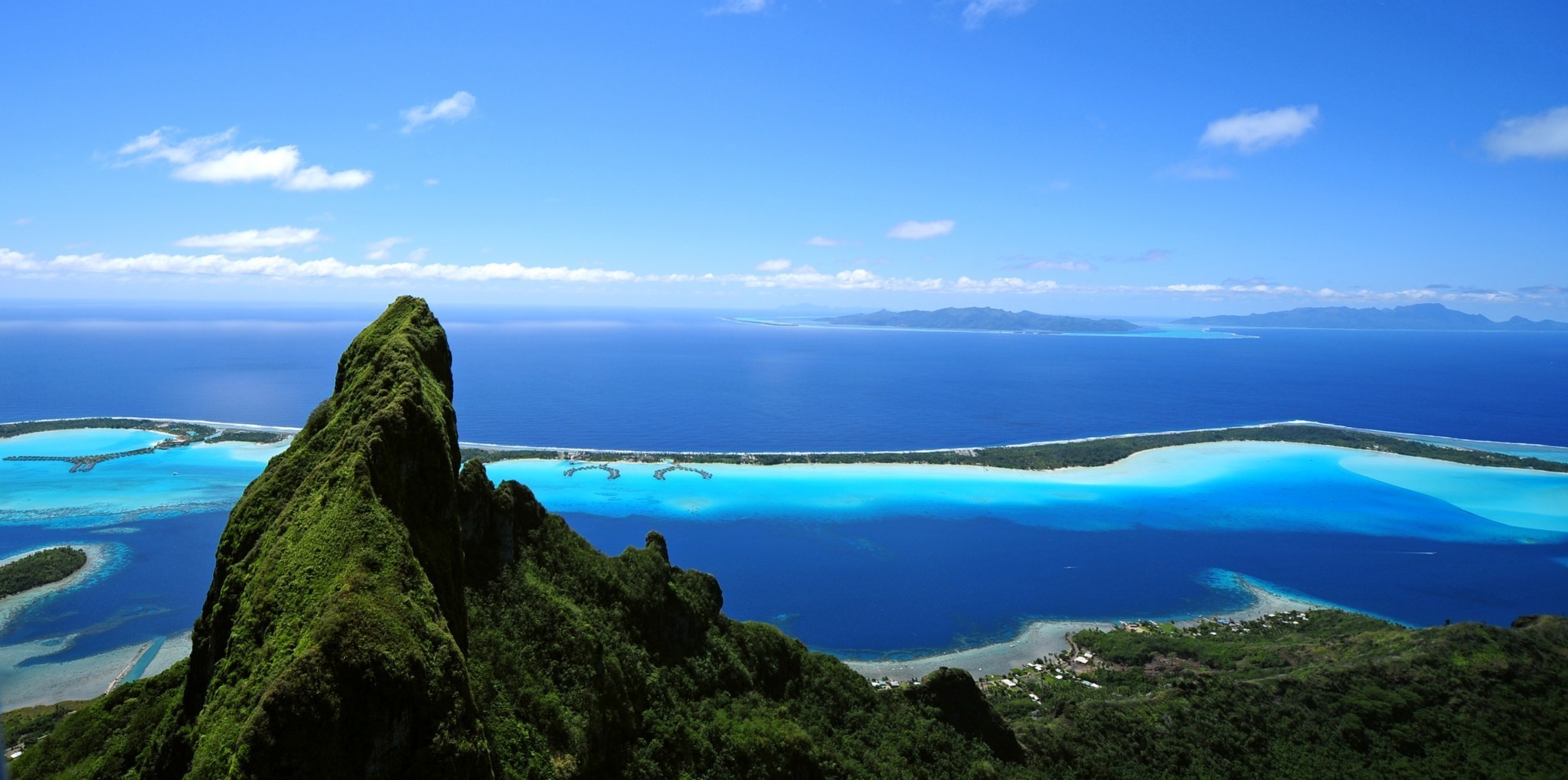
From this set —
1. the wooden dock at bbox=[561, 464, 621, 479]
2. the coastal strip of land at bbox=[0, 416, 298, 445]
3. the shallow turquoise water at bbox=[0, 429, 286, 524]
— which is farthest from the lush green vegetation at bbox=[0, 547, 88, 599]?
the coastal strip of land at bbox=[0, 416, 298, 445]

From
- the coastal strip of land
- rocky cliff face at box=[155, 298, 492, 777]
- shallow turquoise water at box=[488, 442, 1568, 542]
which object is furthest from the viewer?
the coastal strip of land

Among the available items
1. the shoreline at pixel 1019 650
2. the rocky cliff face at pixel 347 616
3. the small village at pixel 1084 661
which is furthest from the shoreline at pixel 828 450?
the rocky cliff face at pixel 347 616

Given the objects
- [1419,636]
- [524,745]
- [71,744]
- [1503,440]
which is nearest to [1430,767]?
[1419,636]

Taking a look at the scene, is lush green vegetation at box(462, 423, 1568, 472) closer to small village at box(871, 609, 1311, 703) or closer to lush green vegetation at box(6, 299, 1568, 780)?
small village at box(871, 609, 1311, 703)

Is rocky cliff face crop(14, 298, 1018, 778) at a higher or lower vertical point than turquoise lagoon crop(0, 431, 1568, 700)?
higher

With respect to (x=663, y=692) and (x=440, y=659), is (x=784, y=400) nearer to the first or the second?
(x=663, y=692)

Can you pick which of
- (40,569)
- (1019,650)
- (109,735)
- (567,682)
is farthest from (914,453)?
(109,735)

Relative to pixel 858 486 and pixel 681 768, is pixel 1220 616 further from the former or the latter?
pixel 681 768

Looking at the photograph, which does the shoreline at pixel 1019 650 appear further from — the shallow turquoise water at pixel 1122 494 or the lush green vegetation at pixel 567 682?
the shallow turquoise water at pixel 1122 494
